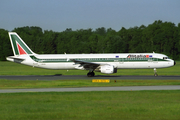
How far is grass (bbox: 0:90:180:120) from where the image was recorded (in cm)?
1298

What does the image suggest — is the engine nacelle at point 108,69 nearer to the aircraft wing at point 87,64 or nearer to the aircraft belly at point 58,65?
the aircraft wing at point 87,64

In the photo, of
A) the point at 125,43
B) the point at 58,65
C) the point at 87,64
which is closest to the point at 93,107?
the point at 87,64

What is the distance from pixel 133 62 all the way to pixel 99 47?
3282 inches

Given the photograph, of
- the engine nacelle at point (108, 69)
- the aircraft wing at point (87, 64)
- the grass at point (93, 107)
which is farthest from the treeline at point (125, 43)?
the grass at point (93, 107)

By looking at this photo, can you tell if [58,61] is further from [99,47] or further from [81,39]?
[81,39]

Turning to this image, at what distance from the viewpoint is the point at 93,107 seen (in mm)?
15250

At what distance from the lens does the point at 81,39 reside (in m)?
143

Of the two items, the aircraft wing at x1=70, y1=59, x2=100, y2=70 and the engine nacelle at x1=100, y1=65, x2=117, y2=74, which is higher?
the aircraft wing at x1=70, y1=59, x2=100, y2=70

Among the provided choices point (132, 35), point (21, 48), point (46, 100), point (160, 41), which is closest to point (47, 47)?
point (132, 35)

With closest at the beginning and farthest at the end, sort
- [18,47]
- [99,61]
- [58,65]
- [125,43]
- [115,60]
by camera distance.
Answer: [115,60] < [99,61] < [58,65] < [18,47] < [125,43]

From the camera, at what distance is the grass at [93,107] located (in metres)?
13.0

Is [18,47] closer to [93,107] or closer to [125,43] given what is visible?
[93,107]

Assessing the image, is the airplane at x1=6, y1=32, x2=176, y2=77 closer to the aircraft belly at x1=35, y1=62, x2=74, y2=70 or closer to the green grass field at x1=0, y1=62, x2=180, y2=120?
the aircraft belly at x1=35, y1=62, x2=74, y2=70

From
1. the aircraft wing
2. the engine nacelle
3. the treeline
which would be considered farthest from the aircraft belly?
the treeline
